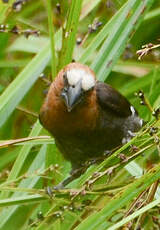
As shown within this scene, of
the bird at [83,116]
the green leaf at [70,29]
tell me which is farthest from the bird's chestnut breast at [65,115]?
the green leaf at [70,29]

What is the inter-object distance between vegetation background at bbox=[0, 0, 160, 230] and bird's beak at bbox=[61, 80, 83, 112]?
5.1 inches

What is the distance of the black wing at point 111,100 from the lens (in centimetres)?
253

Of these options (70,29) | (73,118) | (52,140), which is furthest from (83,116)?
(70,29)

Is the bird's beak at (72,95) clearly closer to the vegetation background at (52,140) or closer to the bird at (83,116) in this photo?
the bird at (83,116)

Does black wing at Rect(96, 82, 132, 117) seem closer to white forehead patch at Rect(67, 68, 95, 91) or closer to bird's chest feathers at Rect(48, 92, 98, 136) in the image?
bird's chest feathers at Rect(48, 92, 98, 136)

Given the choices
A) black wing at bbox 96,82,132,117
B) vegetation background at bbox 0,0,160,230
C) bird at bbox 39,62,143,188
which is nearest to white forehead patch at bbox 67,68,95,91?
bird at bbox 39,62,143,188

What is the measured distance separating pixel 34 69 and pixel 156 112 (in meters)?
0.90

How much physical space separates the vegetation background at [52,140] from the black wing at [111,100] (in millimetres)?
71

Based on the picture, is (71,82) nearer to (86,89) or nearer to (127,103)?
(86,89)

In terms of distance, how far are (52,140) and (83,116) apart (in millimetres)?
149

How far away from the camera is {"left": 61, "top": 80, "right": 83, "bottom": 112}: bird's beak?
→ 227 cm

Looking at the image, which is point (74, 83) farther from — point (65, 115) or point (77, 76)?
point (65, 115)

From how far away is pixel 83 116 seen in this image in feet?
7.89

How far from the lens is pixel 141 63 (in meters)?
3.14
